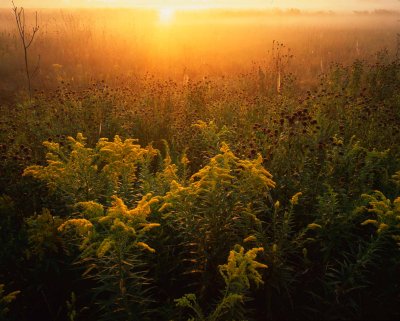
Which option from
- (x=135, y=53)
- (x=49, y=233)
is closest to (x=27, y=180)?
(x=49, y=233)

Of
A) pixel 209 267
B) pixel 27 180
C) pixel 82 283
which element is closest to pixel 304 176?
pixel 209 267

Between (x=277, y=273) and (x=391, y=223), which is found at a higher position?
(x=391, y=223)

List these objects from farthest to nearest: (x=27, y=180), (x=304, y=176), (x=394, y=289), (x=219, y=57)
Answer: (x=219, y=57), (x=27, y=180), (x=304, y=176), (x=394, y=289)

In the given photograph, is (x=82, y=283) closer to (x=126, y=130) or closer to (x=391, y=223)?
(x=391, y=223)

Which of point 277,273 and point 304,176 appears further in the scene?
point 304,176

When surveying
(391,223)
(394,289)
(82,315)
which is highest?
(391,223)

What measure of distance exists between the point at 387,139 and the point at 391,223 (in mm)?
2869

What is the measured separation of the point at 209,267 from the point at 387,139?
3.70 metres

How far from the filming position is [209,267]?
3133mm

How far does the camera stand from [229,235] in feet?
10.2

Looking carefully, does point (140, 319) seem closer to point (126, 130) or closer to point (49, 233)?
point (49, 233)

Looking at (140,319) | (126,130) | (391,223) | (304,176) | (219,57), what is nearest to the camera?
(140,319)

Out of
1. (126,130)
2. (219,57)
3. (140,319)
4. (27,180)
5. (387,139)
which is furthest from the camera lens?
(219,57)

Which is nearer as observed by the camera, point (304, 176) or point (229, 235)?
→ point (229, 235)
